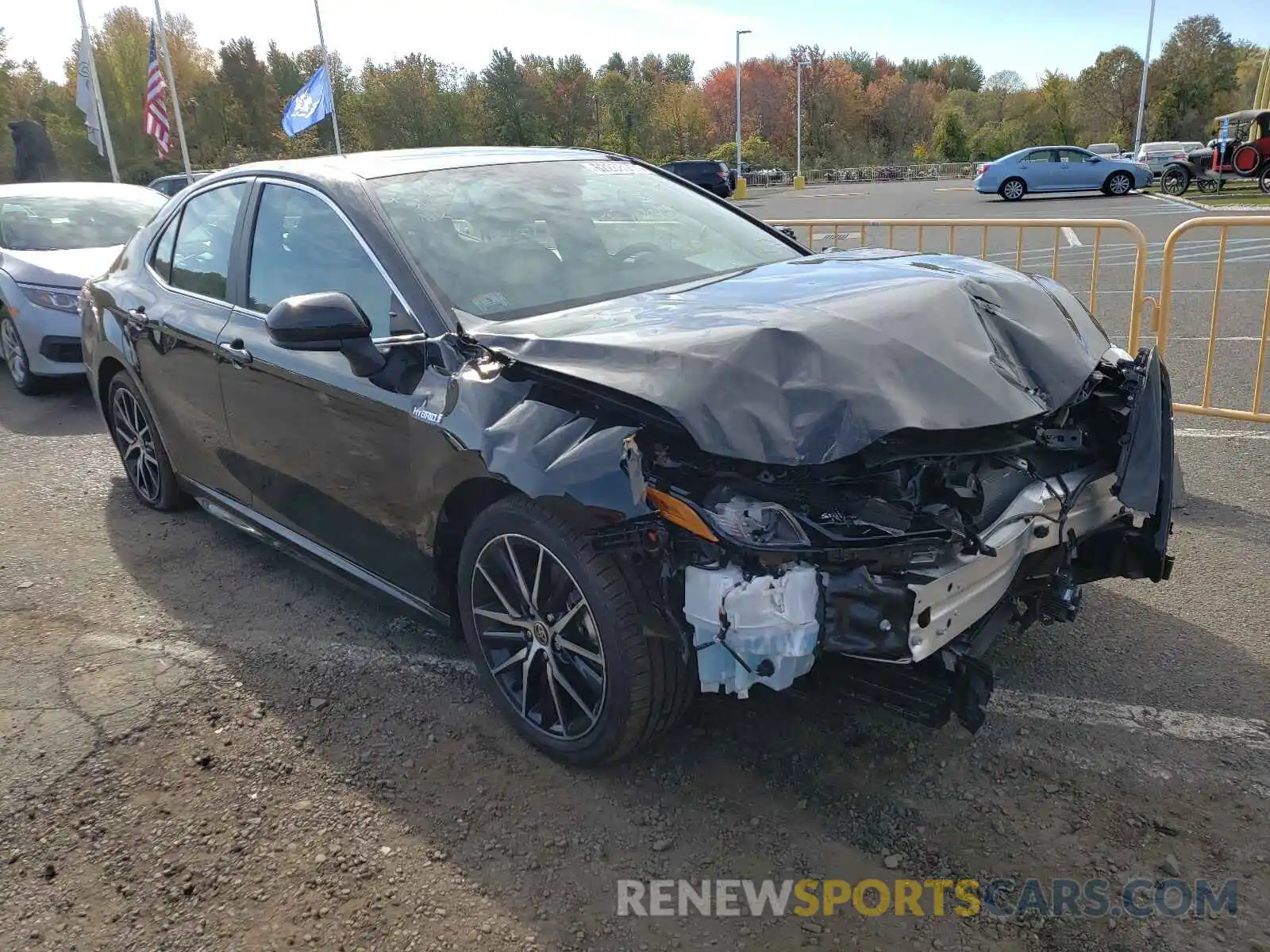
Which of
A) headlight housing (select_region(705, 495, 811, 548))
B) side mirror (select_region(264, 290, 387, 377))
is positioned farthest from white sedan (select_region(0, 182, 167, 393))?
headlight housing (select_region(705, 495, 811, 548))

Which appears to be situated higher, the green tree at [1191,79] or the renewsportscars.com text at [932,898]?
the green tree at [1191,79]

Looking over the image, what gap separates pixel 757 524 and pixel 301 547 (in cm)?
219

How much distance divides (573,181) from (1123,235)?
636 inches

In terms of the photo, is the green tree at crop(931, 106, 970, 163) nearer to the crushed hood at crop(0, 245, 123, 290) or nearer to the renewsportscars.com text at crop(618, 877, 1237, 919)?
the crushed hood at crop(0, 245, 123, 290)

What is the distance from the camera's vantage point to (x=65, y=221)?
28.7ft

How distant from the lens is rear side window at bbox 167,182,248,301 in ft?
13.4

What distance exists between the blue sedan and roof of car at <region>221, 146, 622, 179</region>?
95.7 feet

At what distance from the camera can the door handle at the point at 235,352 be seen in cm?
378

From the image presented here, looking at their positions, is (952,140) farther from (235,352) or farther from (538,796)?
(538,796)

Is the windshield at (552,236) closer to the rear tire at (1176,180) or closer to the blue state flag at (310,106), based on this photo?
the blue state flag at (310,106)

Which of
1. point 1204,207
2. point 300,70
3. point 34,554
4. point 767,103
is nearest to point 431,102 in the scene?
point 300,70

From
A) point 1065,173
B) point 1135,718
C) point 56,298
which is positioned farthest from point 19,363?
point 1065,173

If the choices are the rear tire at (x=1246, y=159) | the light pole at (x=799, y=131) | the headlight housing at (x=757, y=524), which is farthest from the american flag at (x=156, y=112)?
the light pole at (x=799, y=131)

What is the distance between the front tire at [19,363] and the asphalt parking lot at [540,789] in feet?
16.0
